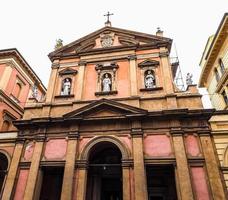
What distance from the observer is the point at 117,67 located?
49.2 feet

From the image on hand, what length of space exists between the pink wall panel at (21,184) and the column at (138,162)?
588 cm

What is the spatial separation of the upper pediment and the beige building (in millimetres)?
6519

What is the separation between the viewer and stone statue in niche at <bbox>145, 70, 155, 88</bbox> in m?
14.0

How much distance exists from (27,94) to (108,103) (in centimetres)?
1335

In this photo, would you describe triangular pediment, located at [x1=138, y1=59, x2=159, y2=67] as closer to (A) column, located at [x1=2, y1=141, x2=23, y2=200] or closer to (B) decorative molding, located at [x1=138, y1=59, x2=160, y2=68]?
(B) decorative molding, located at [x1=138, y1=59, x2=160, y2=68]

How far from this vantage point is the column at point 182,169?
9.86 m

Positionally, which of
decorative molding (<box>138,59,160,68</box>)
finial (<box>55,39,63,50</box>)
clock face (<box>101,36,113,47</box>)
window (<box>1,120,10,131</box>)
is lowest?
window (<box>1,120,10,131</box>)

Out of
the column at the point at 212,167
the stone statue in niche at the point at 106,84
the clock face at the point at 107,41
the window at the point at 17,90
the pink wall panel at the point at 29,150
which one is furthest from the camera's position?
the window at the point at 17,90

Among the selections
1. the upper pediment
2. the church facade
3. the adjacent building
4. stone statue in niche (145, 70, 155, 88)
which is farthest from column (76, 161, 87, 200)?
the adjacent building

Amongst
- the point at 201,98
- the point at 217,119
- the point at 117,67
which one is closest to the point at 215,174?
the point at 217,119

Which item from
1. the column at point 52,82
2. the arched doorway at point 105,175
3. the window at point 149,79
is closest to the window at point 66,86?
the column at point 52,82

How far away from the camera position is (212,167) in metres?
10.4

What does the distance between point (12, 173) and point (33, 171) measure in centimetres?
127

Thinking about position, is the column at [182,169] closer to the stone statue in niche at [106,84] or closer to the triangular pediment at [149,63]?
the triangular pediment at [149,63]
